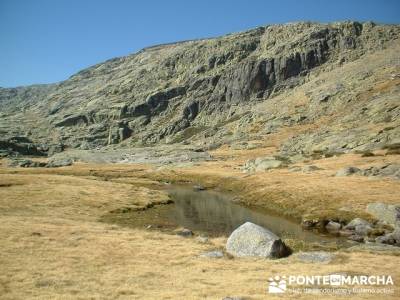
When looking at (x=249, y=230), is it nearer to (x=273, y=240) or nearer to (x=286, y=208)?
(x=273, y=240)

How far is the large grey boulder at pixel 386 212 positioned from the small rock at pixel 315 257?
58.0ft

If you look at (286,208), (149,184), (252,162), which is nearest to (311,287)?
(286,208)

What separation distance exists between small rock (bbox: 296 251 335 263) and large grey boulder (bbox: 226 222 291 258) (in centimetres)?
146

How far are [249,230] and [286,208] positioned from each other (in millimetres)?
28078

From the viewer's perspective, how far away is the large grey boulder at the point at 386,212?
150 ft

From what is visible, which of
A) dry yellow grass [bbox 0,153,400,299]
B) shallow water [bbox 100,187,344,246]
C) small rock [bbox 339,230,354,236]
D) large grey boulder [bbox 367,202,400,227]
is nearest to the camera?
dry yellow grass [bbox 0,153,400,299]

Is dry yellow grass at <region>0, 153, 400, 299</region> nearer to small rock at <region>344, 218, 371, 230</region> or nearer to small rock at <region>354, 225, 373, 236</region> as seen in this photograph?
small rock at <region>344, 218, 371, 230</region>

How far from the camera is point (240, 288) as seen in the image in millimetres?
23828

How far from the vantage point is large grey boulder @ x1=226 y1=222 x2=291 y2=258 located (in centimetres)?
3209

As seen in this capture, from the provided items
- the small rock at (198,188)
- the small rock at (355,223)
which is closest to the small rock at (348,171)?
the small rock at (355,223)

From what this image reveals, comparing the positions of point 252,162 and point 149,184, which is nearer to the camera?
point 149,184

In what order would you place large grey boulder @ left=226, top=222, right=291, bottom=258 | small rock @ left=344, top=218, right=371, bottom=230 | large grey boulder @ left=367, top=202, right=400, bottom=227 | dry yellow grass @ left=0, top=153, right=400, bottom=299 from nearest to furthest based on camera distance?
dry yellow grass @ left=0, top=153, right=400, bottom=299, large grey boulder @ left=226, top=222, right=291, bottom=258, large grey boulder @ left=367, top=202, right=400, bottom=227, small rock @ left=344, top=218, right=371, bottom=230
